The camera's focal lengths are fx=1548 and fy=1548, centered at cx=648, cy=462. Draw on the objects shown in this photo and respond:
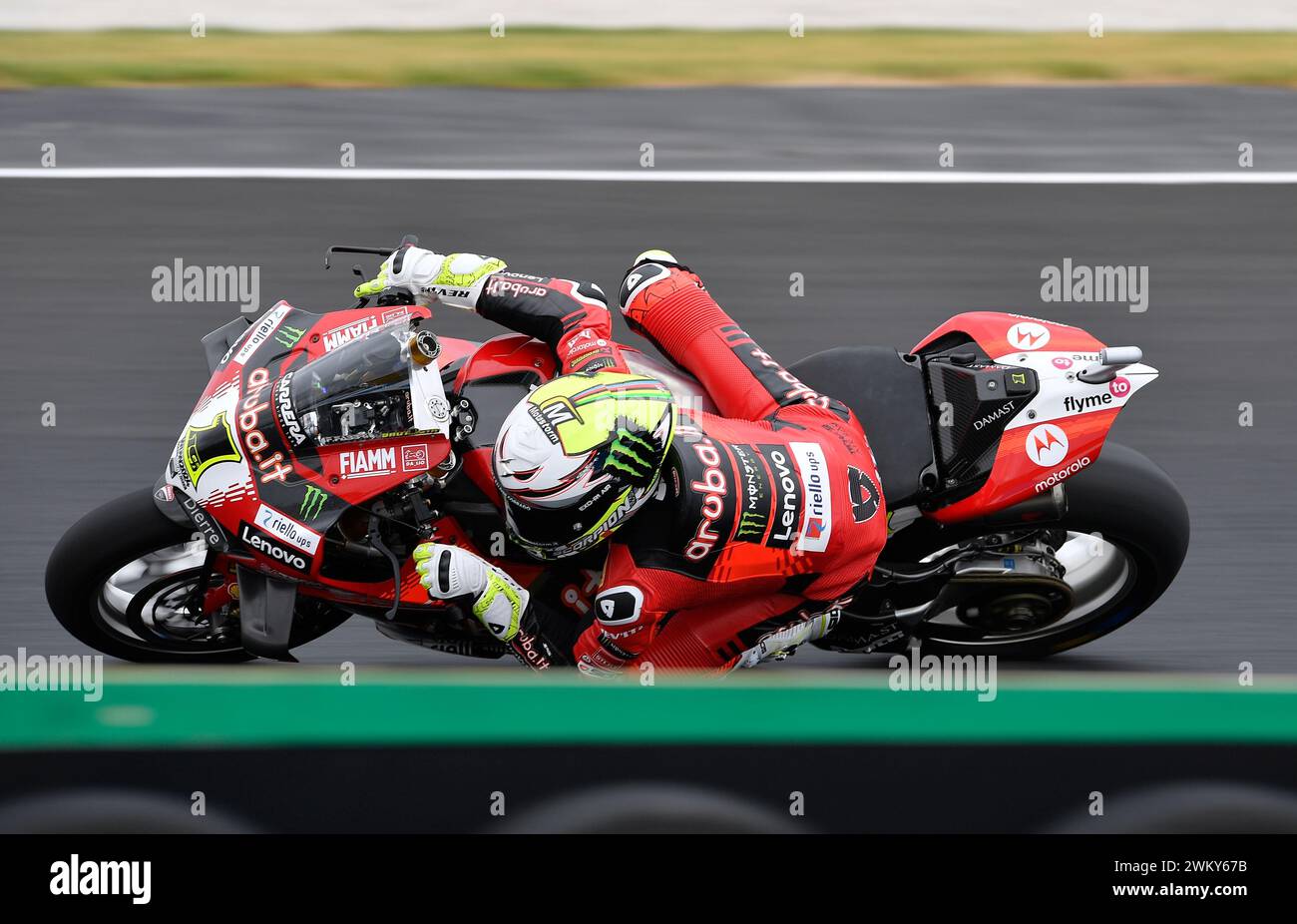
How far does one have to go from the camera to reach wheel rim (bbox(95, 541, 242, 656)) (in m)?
4.20

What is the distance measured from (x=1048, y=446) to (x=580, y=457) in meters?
1.35

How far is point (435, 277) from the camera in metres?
4.15

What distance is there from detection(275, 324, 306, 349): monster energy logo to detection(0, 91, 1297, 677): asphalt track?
1746 mm

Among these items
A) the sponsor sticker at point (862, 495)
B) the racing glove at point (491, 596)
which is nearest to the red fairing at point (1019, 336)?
the sponsor sticker at point (862, 495)

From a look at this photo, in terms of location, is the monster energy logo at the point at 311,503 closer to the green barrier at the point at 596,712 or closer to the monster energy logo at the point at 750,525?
the green barrier at the point at 596,712

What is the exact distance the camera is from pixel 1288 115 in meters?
7.73

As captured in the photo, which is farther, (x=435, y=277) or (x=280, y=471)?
(x=435, y=277)

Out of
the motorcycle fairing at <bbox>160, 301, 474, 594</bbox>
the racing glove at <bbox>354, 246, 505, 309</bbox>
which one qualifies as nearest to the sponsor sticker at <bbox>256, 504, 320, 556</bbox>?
the motorcycle fairing at <bbox>160, 301, 474, 594</bbox>

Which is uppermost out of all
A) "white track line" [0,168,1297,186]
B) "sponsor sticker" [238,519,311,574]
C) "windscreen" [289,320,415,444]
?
"white track line" [0,168,1297,186]

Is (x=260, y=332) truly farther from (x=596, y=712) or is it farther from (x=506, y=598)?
(x=596, y=712)

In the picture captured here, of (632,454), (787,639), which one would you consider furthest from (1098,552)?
(632,454)

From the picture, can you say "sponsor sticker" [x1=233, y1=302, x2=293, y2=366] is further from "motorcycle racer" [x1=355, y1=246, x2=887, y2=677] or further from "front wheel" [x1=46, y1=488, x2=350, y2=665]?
"front wheel" [x1=46, y1=488, x2=350, y2=665]

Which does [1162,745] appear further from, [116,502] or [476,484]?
[116,502]

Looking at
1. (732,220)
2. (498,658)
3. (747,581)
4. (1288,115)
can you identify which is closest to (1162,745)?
(747,581)
